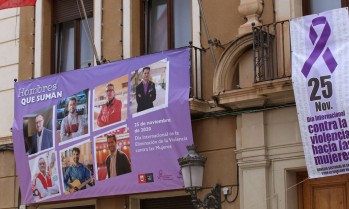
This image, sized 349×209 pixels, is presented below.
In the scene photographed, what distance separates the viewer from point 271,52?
38.2 ft

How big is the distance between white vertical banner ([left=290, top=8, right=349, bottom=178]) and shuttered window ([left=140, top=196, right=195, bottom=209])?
266cm

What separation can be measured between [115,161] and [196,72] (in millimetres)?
1981

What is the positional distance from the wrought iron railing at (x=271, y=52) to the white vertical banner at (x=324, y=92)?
0.58 metres

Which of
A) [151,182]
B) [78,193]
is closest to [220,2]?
[151,182]

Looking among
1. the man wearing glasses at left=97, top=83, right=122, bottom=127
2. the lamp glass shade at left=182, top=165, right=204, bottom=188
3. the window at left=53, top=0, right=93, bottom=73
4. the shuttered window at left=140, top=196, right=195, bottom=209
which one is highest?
the window at left=53, top=0, right=93, bottom=73

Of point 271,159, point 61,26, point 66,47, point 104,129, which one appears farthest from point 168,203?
point 61,26

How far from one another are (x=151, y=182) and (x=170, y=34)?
104 inches

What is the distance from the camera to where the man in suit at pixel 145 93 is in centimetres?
1253

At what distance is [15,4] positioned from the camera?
13773 mm

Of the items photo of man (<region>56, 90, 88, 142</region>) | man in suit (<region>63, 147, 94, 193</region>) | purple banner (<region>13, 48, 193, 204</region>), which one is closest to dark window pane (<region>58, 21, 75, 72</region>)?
purple banner (<region>13, 48, 193, 204</region>)

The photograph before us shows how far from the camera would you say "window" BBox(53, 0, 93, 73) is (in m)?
14.7

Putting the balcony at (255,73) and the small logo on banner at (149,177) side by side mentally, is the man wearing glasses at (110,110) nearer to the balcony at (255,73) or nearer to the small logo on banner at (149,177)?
the small logo on banner at (149,177)

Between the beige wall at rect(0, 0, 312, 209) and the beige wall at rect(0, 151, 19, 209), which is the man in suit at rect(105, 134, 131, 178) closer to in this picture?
A: the beige wall at rect(0, 0, 312, 209)

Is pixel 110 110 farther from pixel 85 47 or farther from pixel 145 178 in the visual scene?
pixel 85 47
